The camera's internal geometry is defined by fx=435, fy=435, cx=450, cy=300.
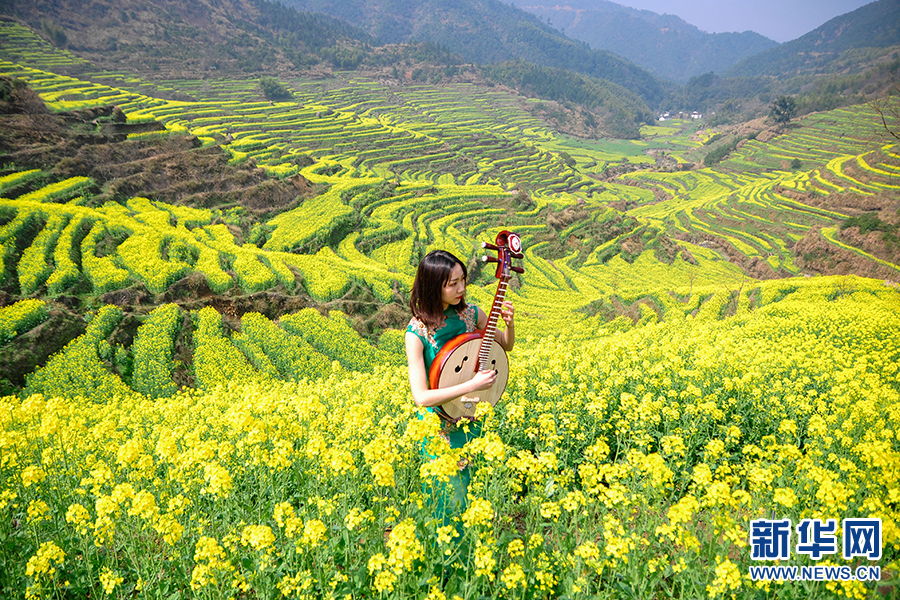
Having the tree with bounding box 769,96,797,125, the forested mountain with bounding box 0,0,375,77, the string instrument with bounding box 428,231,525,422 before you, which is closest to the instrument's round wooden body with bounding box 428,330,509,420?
the string instrument with bounding box 428,231,525,422

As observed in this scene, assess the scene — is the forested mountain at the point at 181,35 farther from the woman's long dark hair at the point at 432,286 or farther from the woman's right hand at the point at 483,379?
the woman's right hand at the point at 483,379

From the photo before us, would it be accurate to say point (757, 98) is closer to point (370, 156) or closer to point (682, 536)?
point (370, 156)

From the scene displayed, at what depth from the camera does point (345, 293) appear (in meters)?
25.7

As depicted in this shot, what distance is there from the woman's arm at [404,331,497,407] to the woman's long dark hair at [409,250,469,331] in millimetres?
217

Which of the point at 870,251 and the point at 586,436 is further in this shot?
the point at 870,251

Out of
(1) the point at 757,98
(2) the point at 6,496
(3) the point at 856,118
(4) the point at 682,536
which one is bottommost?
(2) the point at 6,496

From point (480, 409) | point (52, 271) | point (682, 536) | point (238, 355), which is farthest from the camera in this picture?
point (52, 271)

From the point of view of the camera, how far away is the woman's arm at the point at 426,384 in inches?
132

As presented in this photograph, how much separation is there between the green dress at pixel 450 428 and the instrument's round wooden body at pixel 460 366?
5.5 inches

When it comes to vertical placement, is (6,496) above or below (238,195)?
above

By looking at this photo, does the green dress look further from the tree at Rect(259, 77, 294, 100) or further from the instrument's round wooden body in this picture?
the tree at Rect(259, 77, 294, 100)

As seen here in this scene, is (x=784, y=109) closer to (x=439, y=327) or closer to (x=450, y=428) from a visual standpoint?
(x=439, y=327)

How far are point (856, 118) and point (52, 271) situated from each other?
4960 inches

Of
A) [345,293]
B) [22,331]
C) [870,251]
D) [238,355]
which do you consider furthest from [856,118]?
[22,331]
